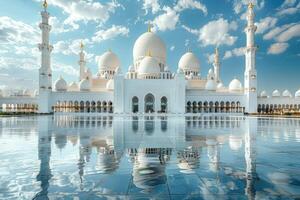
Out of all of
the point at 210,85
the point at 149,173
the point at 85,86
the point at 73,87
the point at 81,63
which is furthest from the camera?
the point at 81,63

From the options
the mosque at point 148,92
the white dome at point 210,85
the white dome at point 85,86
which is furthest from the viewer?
the white dome at point 210,85

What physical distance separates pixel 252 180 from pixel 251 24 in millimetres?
40969

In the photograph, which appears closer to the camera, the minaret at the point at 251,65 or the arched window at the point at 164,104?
the minaret at the point at 251,65

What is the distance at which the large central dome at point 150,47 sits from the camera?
45719 millimetres

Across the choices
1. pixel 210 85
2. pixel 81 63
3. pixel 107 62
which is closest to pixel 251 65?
pixel 210 85

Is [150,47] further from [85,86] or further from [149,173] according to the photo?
[149,173]

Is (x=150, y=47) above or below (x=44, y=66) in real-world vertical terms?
above

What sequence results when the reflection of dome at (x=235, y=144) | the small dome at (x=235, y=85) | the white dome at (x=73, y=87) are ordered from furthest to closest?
the small dome at (x=235, y=85) < the white dome at (x=73, y=87) < the reflection of dome at (x=235, y=144)

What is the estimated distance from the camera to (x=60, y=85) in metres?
44.7

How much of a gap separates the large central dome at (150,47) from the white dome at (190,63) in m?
5.51

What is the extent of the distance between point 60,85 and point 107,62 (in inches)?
408

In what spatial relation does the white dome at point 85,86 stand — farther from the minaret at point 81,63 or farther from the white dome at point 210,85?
the white dome at point 210,85

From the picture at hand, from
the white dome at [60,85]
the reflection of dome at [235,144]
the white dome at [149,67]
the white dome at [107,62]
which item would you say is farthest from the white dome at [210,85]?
the reflection of dome at [235,144]

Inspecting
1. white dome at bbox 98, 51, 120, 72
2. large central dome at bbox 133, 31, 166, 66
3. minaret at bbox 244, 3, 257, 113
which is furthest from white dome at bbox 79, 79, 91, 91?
minaret at bbox 244, 3, 257, 113
